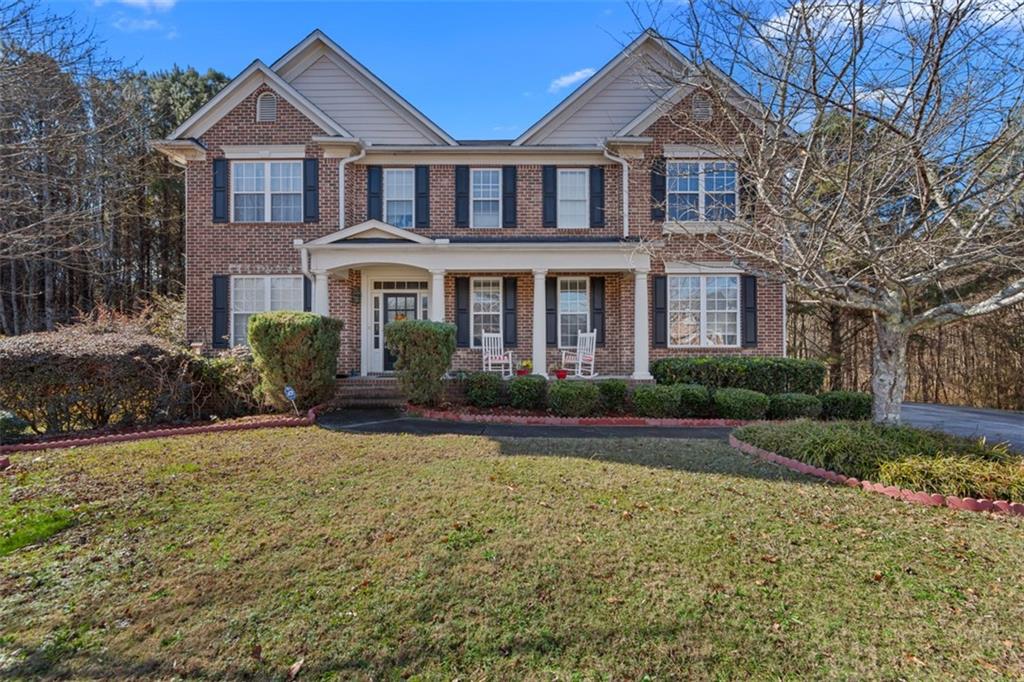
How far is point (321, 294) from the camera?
11.1 metres

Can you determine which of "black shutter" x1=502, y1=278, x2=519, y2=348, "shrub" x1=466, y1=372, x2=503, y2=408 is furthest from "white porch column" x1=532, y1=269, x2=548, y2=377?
"shrub" x1=466, y1=372, x2=503, y2=408

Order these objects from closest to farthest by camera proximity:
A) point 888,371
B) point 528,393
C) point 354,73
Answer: point 888,371, point 528,393, point 354,73

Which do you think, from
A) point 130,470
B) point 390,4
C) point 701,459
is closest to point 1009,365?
point 701,459

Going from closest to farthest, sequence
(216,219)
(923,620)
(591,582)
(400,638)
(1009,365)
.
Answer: (400,638) < (923,620) < (591,582) < (216,219) < (1009,365)

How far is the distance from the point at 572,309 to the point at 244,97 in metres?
9.62

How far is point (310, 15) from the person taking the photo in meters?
12.3

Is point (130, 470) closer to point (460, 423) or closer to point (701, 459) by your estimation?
point (460, 423)

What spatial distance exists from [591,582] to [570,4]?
9814mm

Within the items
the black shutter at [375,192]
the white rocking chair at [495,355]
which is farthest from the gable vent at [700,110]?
the black shutter at [375,192]

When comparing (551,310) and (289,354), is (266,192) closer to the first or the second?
(289,354)

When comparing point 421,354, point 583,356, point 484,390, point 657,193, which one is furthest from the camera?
point 657,193

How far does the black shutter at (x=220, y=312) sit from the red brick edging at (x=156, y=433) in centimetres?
424

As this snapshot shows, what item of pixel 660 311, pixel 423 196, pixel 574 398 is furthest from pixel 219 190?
pixel 660 311

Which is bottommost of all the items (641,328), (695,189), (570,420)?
(570,420)
